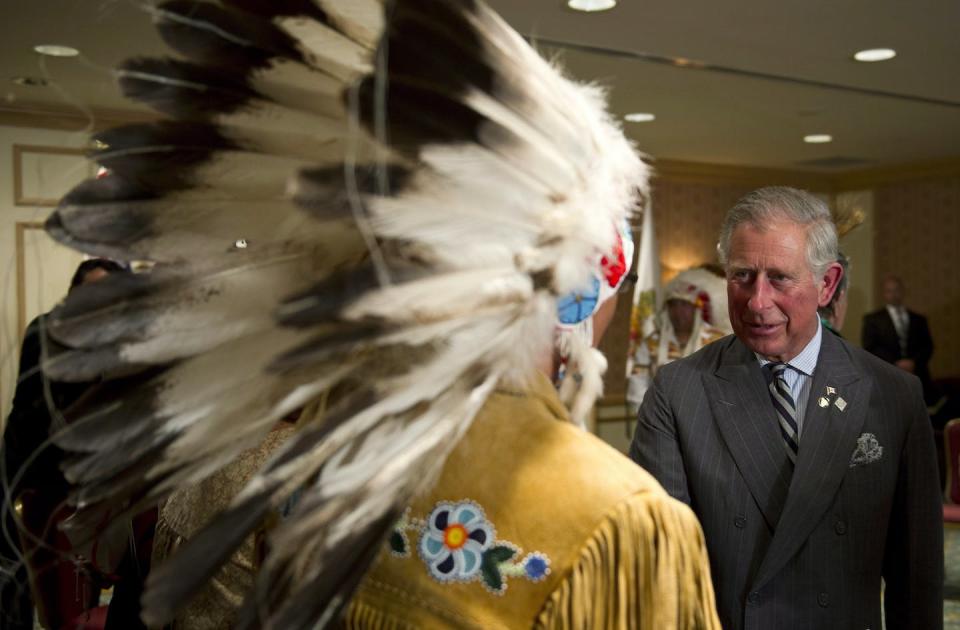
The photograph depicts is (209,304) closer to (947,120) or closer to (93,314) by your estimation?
(93,314)

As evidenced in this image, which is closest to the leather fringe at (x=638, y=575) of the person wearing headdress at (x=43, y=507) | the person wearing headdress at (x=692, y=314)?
the person wearing headdress at (x=43, y=507)

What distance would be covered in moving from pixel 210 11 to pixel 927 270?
417 inches

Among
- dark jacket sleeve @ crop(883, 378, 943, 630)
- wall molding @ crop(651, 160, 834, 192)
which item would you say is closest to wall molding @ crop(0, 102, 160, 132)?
dark jacket sleeve @ crop(883, 378, 943, 630)

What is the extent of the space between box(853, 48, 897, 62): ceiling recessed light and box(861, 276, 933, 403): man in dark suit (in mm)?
4033

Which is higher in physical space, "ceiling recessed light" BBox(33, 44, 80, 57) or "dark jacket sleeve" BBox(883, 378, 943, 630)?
"ceiling recessed light" BBox(33, 44, 80, 57)

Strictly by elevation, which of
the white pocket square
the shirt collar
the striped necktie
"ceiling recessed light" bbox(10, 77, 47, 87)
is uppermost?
"ceiling recessed light" bbox(10, 77, 47, 87)

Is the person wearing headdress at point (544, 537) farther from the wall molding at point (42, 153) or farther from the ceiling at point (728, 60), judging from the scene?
the ceiling at point (728, 60)

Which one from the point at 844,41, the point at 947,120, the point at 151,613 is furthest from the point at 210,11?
the point at 947,120

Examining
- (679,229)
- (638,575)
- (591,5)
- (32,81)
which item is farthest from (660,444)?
(679,229)

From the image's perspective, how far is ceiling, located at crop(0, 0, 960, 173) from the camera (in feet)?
13.6

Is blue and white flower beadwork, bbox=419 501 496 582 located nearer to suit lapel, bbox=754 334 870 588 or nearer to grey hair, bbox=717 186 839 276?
suit lapel, bbox=754 334 870 588

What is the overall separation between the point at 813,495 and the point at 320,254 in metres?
0.99

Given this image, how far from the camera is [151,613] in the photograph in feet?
2.65

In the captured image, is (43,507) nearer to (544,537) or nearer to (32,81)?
(32,81)
